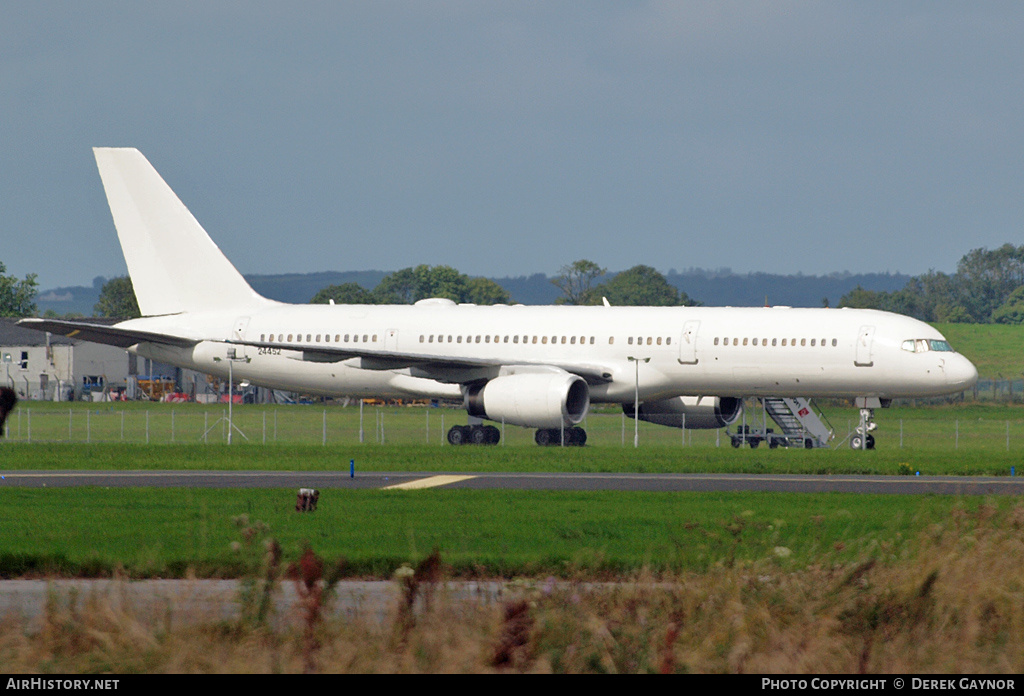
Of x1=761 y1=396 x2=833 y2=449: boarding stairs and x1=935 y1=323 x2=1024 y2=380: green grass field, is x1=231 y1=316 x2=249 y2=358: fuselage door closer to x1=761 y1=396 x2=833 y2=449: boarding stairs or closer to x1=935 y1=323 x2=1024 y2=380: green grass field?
x1=761 y1=396 x2=833 y2=449: boarding stairs

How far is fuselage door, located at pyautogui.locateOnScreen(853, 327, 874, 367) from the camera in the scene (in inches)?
1609

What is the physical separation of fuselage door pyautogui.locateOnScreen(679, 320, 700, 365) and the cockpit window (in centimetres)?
602

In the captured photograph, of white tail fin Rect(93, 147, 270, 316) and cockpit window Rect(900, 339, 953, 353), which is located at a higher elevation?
white tail fin Rect(93, 147, 270, 316)

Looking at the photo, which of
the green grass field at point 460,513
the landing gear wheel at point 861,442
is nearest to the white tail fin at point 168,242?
the green grass field at point 460,513

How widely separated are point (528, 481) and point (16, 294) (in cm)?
12916

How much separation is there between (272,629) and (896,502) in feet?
54.6

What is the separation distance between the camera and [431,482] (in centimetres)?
2973

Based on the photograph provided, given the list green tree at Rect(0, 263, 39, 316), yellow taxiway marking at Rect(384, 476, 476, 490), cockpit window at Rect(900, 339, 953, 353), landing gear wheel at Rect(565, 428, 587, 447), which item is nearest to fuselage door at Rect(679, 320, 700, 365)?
landing gear wheel at Rect(565, 428, 587, 447)

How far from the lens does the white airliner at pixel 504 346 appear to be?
41.2m

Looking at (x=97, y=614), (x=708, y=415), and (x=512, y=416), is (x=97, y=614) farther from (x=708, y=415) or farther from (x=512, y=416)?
(x=708, y=415)

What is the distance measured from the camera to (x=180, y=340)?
47562mm

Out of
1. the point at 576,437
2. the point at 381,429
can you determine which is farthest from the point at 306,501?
the point at 381,429

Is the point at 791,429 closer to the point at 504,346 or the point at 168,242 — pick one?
the point at 504,346
